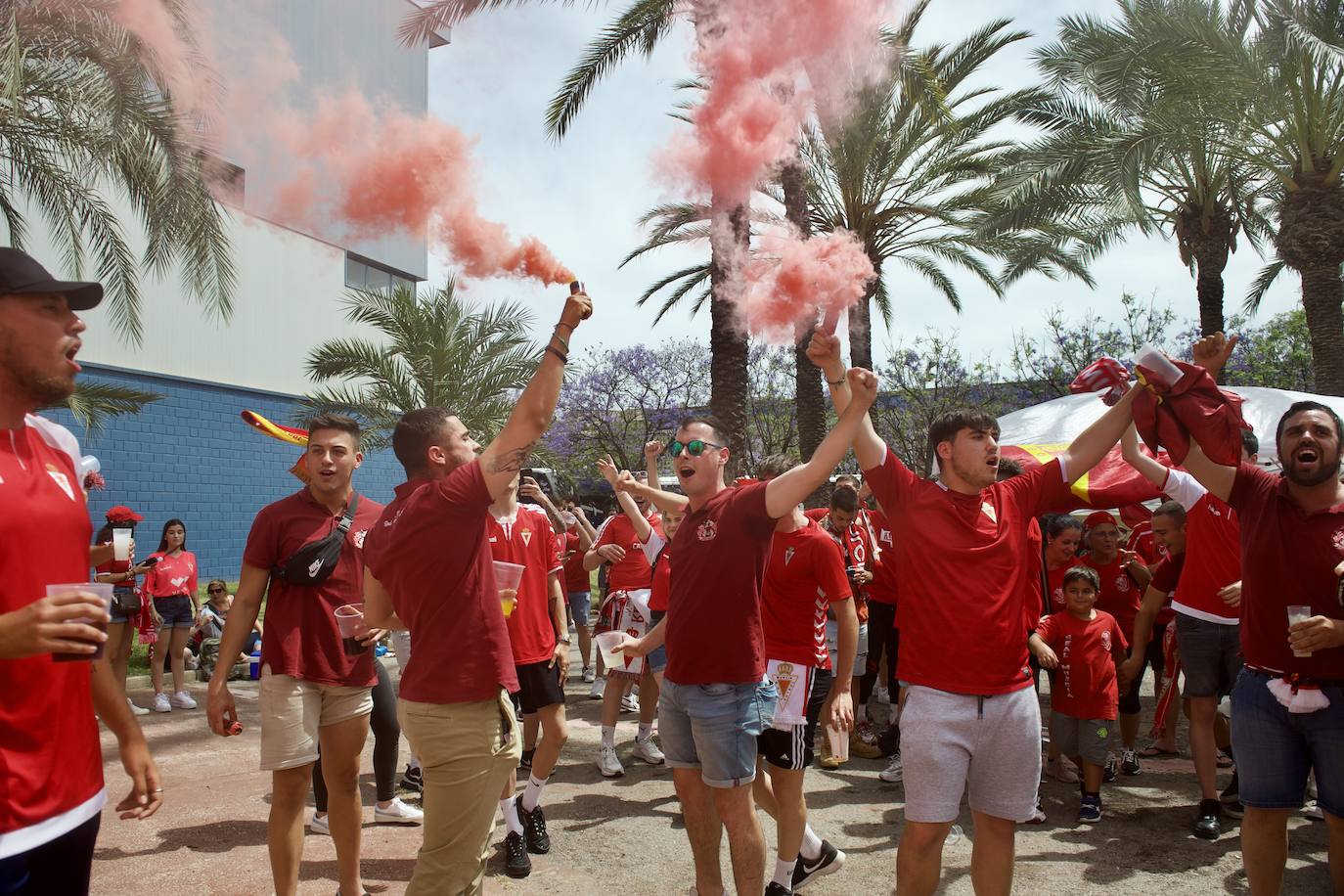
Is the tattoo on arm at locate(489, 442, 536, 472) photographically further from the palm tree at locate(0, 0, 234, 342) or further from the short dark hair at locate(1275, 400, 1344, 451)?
the palm tree at locate(0, 0, 234, 342)

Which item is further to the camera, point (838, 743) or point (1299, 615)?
point (838, 743)

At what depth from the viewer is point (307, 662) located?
4207mm

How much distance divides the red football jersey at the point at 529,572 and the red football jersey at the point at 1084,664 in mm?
3366

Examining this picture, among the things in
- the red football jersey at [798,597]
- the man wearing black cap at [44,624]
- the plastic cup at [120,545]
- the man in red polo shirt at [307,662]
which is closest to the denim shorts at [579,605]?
the plastic cup at [120,545]

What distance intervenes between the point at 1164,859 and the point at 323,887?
14.7 feet

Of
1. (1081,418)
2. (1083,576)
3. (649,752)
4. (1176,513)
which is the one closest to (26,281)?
(649,752)

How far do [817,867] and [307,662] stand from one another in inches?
107

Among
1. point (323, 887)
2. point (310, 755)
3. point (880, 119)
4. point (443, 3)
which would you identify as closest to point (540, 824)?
point (323, 887)

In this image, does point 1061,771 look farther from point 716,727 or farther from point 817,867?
point 716,727

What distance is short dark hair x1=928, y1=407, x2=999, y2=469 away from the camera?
3.83 m

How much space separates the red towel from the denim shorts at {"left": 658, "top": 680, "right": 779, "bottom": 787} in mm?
1979

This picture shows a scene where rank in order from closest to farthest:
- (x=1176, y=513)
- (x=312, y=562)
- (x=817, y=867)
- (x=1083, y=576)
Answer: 1. (x=312, y=562)
2. (x=817, y=867)
3. (x=1083, y=576)
4. (x=1176, y=513)

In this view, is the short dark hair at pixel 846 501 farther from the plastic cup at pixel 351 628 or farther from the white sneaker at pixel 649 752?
the plastic cup at pixel 351 628

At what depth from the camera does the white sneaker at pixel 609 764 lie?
265 inches
